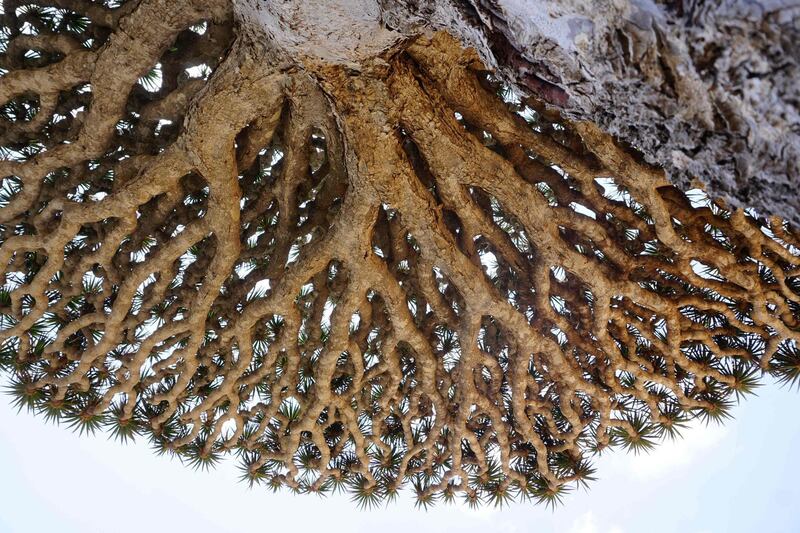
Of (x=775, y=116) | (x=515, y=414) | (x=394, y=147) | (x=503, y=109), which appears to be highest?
(x=503, y=109)

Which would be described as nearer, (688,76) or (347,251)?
(688,76)

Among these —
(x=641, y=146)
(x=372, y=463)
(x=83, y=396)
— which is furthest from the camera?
(x=372, y=463)

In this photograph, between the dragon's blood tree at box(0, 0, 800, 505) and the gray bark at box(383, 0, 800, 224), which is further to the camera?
the dragon's blood tree at box(0, 0, 800, 505)

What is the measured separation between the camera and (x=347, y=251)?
8.04 ft

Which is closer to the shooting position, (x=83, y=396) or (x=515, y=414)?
(x=515, y=414)

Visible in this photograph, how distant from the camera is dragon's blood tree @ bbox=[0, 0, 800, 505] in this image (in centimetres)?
224

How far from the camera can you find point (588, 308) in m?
2.82

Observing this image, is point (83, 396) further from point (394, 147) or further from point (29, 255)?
point (394, 147)

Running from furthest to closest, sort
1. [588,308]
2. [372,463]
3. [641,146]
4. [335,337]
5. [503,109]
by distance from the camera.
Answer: [372,463] < [588,308] < [335,337] < [503,109] < [641,146]

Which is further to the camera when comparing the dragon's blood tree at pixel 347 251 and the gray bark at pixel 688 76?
the dragon's blood tree at pixel 347 251

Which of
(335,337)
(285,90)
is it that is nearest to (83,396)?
(335,337)

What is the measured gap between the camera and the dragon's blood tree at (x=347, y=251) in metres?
2.24

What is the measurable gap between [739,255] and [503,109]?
1124 mm

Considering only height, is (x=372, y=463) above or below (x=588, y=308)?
below
